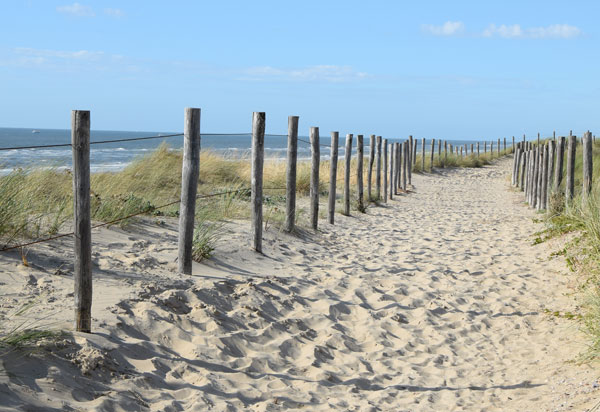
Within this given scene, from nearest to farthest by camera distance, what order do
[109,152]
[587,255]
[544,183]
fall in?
[587,255]
[544,183]
[109,152]

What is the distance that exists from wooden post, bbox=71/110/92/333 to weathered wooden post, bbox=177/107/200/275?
1.77 metres

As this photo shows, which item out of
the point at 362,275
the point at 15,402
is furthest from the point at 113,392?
the point at 362,275

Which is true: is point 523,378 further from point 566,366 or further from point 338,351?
point 338,351

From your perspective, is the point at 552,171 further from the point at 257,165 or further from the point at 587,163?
the point at 257,165

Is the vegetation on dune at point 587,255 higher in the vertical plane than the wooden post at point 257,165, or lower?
lower

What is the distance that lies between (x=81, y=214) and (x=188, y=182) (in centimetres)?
189

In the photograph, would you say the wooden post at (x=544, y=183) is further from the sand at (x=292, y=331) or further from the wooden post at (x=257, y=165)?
the wooden post at (x=257, y=165)

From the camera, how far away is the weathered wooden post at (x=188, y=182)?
625 centimetres

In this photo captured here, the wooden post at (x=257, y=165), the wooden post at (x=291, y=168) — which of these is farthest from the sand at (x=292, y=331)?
the wooden post at (x=291, y=168)

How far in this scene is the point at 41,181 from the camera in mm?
8406

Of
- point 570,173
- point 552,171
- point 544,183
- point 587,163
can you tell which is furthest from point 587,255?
point 552,171

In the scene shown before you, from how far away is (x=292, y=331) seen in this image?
218 inches

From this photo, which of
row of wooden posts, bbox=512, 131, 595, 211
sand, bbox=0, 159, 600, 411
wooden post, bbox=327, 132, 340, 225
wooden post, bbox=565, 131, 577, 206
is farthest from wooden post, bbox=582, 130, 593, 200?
wooden post, bbox=327, 132, 340, 225

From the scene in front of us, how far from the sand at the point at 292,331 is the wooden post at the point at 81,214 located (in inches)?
6.0
